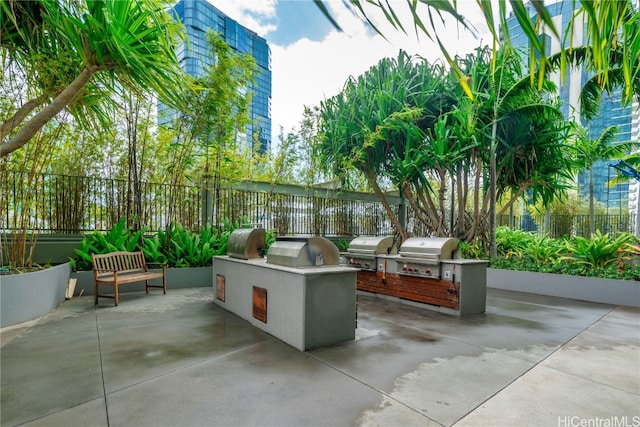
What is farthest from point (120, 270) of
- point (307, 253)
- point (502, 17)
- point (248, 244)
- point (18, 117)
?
point (502, 17)

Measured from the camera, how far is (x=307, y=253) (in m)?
3.59

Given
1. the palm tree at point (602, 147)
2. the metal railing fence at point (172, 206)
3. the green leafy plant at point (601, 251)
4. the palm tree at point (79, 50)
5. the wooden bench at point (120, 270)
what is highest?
the palm tree at point (602, 147)

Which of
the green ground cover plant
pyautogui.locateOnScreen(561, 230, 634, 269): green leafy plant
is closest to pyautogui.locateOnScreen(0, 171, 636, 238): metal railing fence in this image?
the green ground cover plant

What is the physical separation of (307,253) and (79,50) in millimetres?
2747

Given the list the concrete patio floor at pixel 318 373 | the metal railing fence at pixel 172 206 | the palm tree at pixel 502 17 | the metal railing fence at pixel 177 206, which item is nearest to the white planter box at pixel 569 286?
the concrete patio floor at pixel 318 373

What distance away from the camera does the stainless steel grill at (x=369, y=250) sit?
19.7 ft

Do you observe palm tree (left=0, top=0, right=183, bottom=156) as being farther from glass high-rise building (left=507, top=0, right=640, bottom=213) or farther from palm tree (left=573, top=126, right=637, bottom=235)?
palm tree (left=573, top=126, right=637, bottom=235)

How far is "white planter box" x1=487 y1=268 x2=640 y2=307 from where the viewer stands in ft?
17.8

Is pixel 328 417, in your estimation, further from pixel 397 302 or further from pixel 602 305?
pixel 602 305

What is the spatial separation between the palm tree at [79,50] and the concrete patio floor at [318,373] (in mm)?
2142

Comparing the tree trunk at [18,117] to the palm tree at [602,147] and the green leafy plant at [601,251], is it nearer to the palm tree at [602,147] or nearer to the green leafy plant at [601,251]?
the green leafy plant at [601,251]

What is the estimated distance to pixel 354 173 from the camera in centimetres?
1036

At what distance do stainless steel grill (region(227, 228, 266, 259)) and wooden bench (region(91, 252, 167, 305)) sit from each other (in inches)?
63.2

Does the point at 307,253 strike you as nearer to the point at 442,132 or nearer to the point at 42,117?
the point at 42,117
